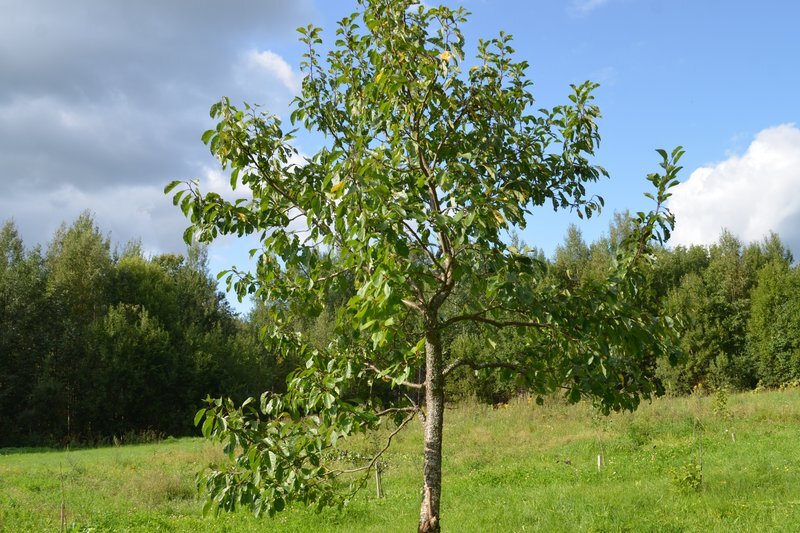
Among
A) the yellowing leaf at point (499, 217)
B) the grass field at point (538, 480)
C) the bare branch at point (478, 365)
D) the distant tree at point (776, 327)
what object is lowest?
the grass field at point (538, 480)

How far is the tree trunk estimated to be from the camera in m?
4.82

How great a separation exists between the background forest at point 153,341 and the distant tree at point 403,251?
2476 centimetres

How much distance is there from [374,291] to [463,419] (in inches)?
875

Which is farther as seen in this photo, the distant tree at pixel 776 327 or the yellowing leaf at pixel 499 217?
the distant tree at pixel 776 327

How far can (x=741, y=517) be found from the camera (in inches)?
366

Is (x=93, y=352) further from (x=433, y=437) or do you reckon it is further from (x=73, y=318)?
(x=433, y=437)

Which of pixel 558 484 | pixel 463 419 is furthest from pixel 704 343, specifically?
pixel 558 484

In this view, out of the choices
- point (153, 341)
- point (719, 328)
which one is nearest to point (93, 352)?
point (153, 341)

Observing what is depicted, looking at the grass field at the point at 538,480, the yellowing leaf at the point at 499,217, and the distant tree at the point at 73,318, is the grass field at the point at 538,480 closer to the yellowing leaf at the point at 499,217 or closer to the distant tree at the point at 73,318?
the yellowing leaf at the point at 499,217

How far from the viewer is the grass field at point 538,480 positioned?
9.84 meters

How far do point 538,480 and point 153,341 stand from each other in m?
29.0

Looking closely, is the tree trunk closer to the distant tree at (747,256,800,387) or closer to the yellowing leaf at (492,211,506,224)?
the yellowing leaf at (492,211,506,224)

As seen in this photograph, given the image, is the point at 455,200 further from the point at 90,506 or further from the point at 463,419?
the point at 463,419

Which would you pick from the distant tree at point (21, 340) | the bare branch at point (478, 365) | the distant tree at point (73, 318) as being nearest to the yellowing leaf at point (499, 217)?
the bare branch at point (478, 365)
